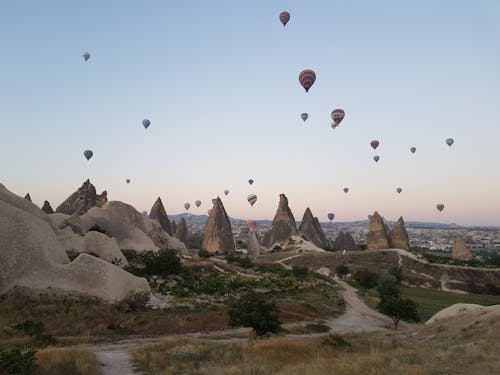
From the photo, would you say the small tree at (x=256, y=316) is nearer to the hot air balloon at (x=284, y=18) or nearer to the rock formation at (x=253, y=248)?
the hot air balloon at (x=284, y=18)

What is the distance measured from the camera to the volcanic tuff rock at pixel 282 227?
386ft

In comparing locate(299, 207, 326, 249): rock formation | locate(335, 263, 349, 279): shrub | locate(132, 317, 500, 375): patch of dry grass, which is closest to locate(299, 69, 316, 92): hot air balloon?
locate(132, 317, 500, 375): patch of dry grass

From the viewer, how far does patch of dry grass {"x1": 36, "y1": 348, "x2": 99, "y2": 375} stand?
12732mm

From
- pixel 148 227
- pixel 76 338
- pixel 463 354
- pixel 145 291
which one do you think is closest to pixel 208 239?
pixel 148 227

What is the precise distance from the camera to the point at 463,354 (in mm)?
14797

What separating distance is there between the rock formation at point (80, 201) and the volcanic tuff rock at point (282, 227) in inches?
2192

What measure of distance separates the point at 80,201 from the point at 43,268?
171 feet

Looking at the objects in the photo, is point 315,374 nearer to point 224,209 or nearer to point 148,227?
point 148,227

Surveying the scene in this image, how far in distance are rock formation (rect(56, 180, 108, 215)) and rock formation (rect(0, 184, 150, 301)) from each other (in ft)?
158

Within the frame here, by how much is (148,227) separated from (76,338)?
42.3 metres

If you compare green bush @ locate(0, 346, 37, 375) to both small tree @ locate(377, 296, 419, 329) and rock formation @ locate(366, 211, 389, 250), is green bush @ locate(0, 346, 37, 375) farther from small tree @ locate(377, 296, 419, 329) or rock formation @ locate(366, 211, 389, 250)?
rock formation @ locate(366, 211, 389, 250)

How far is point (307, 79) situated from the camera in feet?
167

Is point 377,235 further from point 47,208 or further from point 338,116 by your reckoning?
point 47,208

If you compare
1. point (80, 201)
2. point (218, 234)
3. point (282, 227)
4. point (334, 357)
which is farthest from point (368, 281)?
point (282, 227)
